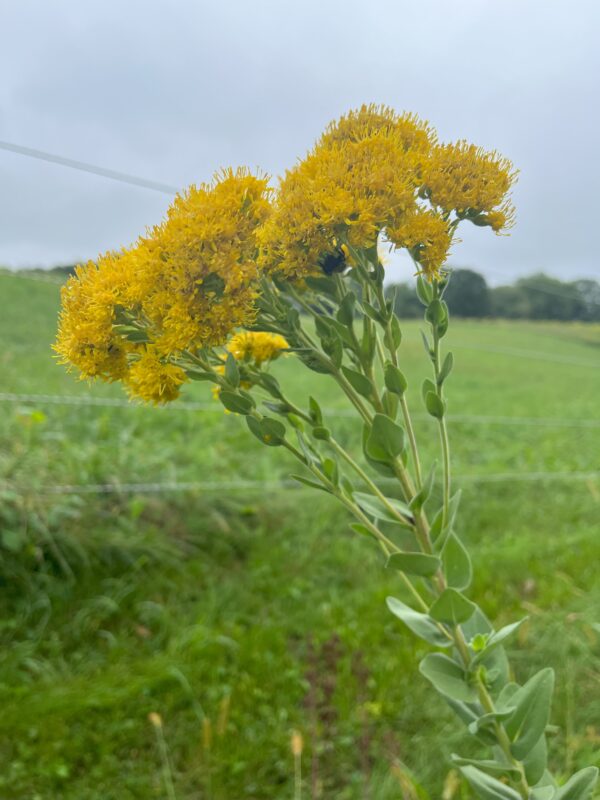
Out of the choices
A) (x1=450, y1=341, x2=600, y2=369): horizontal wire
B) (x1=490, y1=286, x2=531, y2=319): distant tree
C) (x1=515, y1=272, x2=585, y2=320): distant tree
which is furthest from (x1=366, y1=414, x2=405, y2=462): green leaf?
(x1=515, y1=272, x2=585, y2=320): distant tree

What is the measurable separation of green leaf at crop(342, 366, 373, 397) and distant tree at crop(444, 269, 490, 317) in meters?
3.29

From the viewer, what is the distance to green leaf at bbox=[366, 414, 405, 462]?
0.74 m

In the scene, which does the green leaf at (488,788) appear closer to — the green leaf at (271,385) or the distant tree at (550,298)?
the green leaf at (271,385)

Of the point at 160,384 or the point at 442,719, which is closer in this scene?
the point at 160,384

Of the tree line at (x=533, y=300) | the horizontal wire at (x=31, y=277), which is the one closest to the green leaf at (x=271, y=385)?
the horizontal wire at (x=31, y=277)

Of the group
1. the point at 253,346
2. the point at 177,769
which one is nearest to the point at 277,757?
the point at 177,769

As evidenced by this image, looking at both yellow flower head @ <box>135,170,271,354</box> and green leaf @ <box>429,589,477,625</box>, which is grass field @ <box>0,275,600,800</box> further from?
yellow flower head @ <box>135,170,271,354</box>

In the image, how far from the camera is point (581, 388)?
6.09 metres

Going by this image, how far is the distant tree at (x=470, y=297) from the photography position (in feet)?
13.3

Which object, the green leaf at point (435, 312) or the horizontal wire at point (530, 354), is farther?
the horizontal wire at point (530, 354)

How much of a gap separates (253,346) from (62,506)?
1636mm

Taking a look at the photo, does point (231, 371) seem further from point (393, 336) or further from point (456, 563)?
point (456, 563)

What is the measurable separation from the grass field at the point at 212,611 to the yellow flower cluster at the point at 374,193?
Answer: 89cm

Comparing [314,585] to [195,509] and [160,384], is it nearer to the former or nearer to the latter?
[195,509]
